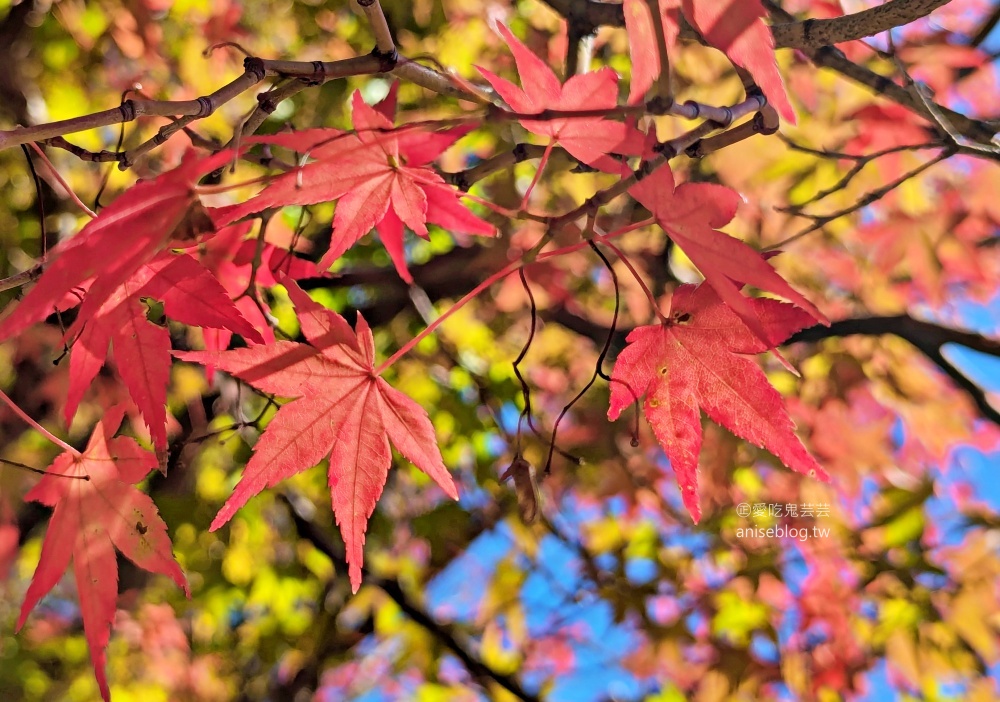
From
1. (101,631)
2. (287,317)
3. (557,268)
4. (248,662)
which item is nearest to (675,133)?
(557,268)

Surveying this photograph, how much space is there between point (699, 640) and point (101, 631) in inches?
61.1

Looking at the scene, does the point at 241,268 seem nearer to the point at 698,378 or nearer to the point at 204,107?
the point at 204,107

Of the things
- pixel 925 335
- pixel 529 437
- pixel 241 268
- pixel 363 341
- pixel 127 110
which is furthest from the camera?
pixel 529 437

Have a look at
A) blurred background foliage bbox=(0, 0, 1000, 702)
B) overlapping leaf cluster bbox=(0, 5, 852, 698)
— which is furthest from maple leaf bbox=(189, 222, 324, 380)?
blurred background foliage bbox=(0, 0, 1000, 702)

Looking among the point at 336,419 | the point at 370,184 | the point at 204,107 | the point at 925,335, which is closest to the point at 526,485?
the point at 336,419

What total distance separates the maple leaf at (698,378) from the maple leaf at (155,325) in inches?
12.8

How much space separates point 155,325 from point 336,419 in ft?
0.54

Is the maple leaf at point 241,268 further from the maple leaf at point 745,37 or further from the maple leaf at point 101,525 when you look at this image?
the maple leaf at point 745,37

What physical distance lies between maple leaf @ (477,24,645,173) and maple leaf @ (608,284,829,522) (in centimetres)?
14

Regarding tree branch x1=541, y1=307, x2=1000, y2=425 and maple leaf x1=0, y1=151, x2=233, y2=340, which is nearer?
maple leaf x1=0, y1=151, x2=233, y2=340

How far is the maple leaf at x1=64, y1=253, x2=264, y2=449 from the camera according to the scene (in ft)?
1.84

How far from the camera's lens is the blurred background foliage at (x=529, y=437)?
1717mm

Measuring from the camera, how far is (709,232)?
0.54 m

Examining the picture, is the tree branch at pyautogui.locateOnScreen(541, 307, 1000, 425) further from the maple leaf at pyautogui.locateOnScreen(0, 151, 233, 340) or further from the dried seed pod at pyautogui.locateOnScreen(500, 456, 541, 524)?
the maple leaf at pyautogui.locateOnScreen(0, 151, 233, 340)
